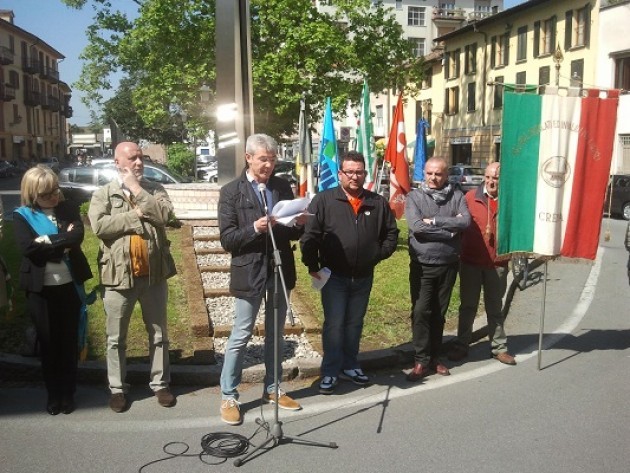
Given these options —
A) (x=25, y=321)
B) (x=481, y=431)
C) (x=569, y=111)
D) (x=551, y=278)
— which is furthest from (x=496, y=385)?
(x=551, y=278)

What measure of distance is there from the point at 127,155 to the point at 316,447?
7.77 ft

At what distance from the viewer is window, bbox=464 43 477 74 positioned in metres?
44.2

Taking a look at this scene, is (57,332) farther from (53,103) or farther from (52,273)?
(53,103)

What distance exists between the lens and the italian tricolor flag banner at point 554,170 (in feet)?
19.1

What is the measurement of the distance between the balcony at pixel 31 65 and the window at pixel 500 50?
52.8 m

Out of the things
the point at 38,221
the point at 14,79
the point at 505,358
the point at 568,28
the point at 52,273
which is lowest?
the point at 505,358

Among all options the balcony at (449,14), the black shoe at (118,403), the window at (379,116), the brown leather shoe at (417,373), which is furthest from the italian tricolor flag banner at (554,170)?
the balcony at (449,14)

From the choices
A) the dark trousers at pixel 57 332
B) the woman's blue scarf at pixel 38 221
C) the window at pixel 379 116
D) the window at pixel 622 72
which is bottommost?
the dark trousers at pixel 57 332

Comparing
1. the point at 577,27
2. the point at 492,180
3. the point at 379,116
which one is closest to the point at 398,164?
the point at 492,180

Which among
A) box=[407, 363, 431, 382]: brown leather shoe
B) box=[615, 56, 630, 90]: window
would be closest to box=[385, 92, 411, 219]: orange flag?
box=[407, 363, 431, 382]: brown leather shoe

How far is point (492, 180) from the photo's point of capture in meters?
6.06

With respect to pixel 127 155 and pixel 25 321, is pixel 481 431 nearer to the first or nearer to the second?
pixel 127 155

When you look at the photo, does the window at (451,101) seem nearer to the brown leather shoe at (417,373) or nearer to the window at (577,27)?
the window at (577,27)

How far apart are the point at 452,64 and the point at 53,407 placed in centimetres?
4554
